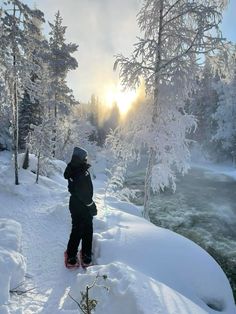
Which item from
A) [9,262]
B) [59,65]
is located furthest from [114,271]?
[59,65]

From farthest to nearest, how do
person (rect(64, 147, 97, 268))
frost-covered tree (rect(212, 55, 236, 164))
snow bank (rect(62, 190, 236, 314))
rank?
frost-covered tree (rect(212, 55, 236, 164)) → person (rect(64, 147, 97, 268)) → snow bank (rect(62, 190, 236, 314))

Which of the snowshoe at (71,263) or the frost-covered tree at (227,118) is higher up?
the frost-covered tree at (227,118)

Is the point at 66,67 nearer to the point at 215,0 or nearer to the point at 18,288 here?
the point at 215,0

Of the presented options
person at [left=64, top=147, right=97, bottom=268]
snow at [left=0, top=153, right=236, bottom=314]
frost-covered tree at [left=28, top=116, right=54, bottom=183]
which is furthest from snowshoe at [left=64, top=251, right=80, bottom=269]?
frost-covered tree at [left=28, top=116, right=54, bottom=183]

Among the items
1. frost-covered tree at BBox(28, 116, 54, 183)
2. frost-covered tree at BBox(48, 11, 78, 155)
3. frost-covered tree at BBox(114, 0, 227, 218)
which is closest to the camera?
frost-covered tree at BBox(114, 0, 227, 218)

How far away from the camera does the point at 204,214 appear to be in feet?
63.2

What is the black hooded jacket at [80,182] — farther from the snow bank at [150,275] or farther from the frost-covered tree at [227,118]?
the frost-covered tree at [227,118]

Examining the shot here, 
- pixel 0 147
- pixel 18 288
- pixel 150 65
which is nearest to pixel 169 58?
pixel 150 65

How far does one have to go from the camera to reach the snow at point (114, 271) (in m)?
5.16

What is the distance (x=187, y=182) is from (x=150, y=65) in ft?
62.5

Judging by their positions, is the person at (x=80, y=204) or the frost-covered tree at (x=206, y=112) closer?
the person at (x=80, y=204)

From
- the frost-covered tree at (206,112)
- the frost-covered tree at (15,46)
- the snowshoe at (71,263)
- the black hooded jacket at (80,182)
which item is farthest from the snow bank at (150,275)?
the frost-covered tree at (206,112)

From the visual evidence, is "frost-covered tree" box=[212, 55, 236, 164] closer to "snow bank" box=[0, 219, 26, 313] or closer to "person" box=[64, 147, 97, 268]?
"person" box=[64, 147, 97, 268]

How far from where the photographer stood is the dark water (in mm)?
14109
